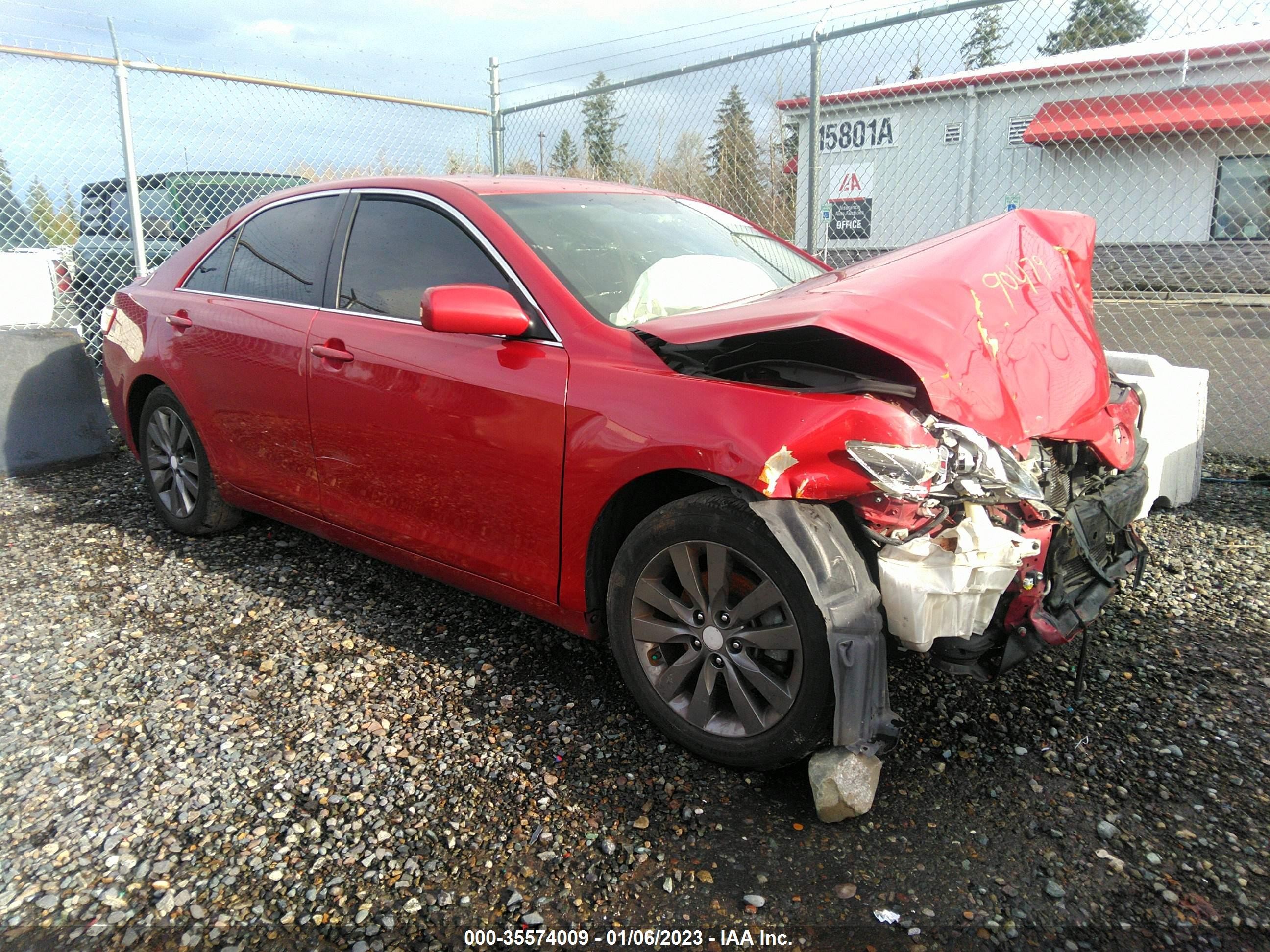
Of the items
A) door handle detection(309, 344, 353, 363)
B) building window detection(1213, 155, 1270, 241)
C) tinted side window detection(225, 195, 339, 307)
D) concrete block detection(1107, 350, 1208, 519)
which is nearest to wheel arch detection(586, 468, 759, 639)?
door handle detection(309, 344, 353, 363)

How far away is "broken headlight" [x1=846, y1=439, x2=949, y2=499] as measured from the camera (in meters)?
2.28

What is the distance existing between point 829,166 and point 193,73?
5.56 meters

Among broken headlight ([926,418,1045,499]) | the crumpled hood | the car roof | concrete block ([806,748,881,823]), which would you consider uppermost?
the car roof

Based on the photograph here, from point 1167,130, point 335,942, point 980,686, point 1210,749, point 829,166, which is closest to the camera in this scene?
point 335,942

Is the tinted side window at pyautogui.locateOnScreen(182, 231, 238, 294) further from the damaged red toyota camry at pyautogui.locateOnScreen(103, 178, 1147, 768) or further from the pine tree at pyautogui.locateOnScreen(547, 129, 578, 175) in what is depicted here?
the pine tree at pyautogui.locateOnScreen(547, 129, 578, 175)

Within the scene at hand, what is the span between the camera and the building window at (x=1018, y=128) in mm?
14258

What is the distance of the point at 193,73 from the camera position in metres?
7.08

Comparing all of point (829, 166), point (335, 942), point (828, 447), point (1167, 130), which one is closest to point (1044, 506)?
point (828, 447)

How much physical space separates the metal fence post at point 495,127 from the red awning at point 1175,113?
6.88m

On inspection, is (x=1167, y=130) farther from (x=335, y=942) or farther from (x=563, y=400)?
(x=335, y=942)

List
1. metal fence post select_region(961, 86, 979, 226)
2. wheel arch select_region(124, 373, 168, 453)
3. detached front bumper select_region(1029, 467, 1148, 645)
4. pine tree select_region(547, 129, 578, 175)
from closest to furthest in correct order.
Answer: detached front bumper select_region(1029, 467, 1148, 645)
wheel arch select_region(124, 373, 168, 453)
pine tree select_region(547, 129, 578, 175)
metal fence post select_region(961, 86, 979, 226)

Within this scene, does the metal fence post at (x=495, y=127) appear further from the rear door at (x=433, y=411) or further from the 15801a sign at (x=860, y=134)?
the rear door at (x=433, y=411)

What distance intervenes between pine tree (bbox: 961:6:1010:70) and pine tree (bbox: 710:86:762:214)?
5.46 feet

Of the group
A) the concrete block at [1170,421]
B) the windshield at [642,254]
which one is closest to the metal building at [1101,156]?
the concrete block at [1170,421]
